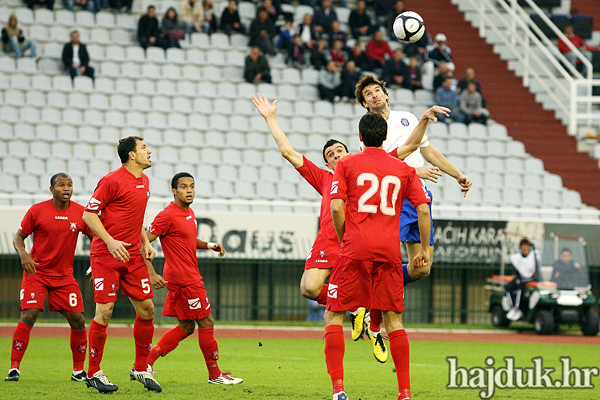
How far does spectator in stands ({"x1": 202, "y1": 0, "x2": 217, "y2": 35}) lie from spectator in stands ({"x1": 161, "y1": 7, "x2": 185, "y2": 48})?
2.80 feet

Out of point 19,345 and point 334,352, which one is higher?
point 334,352

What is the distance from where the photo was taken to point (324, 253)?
7.40 meters

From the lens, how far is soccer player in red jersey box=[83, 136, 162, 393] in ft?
22.9

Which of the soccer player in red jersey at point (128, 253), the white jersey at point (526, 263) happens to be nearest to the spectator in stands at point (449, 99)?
the white jersey at point (526, 263)

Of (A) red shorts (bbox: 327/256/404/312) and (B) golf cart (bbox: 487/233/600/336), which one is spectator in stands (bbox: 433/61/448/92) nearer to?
(B) golf cart (bbox: 487/233/600/336)

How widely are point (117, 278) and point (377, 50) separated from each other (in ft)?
46.3

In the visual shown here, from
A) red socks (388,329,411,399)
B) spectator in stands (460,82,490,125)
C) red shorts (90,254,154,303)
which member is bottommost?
red socks (388,329,411,399)

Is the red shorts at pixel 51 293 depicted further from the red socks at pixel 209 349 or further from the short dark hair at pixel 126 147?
the short dark hair at pixel 126 147

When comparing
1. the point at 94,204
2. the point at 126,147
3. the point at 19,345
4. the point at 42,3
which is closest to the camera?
the point at 94,204

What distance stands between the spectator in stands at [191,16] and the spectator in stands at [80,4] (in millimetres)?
2265

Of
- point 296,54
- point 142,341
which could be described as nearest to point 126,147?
point 142,341

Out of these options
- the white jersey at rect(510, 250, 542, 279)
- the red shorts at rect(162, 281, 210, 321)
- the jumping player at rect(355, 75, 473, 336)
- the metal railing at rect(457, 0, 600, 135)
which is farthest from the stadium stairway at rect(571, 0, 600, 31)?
the red shorts at rect(162, 281, 210, 321)

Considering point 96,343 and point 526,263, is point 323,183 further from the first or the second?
point 526,263

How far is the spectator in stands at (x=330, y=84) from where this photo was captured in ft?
62.2
